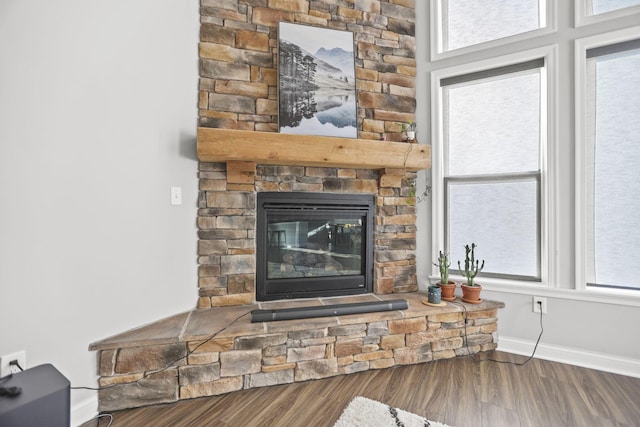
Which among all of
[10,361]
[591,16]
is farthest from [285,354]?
[591,16]

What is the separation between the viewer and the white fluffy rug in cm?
145

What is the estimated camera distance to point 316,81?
2260mm

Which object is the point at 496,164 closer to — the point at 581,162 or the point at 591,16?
the point at 581,162

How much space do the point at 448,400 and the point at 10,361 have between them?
2.10m

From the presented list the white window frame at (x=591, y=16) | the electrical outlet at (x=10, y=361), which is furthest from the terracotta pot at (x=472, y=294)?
the electrical outlet at (x=10, y=361)

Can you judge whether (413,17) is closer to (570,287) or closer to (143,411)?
(570,287)

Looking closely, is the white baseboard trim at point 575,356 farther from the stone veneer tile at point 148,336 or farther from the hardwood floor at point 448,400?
the stone veneer tile at point 148,336

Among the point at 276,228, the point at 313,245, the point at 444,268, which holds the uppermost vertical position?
the point at 276,228

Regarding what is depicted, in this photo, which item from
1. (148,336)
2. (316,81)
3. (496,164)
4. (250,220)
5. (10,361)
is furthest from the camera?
(496,164)

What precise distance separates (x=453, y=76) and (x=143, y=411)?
10.3 ft

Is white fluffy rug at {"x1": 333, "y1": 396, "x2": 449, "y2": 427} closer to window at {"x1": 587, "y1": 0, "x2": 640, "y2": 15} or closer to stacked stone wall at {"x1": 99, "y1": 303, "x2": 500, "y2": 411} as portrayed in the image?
stacked stone wall at {"x1": 99, "y1": 303, "x2": 500, "y2": 411}

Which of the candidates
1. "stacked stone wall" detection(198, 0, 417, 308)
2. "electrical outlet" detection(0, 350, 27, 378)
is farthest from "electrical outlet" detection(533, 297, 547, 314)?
"electrical outlet" detection(0, 350, 27, 378)

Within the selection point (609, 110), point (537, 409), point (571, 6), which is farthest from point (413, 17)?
point (537, 409)

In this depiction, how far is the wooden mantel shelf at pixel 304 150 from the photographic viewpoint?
6.10 feet
